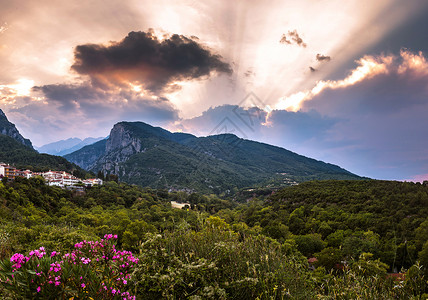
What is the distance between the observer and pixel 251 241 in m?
4.97

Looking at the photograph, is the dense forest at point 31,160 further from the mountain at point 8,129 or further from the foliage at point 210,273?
the foliage at point 210,273

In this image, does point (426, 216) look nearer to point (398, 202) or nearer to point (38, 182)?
point (398, 202)

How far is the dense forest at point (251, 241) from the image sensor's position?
3.45 m

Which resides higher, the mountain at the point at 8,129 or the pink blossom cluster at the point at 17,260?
the mountain at the point at 8,129

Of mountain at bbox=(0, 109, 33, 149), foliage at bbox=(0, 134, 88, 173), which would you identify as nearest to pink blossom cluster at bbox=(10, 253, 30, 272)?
foliage at bbox=(0, 134, 88, 173)

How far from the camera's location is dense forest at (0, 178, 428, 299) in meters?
3.45

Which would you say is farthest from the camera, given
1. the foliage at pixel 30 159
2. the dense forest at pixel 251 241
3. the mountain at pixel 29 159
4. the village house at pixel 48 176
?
the foliage at pixel 30 159

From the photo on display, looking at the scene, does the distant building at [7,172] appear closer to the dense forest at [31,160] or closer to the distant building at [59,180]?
the distant building at [59,180]

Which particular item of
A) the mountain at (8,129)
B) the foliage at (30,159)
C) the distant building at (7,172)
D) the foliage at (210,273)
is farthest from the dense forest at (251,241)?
the mountain at (8,129)

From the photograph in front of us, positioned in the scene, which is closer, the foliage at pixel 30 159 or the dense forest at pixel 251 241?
the dense forest at pixel 251 241

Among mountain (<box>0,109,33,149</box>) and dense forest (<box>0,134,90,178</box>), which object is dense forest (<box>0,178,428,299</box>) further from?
mountain (<box>0,109,33,149</box>)

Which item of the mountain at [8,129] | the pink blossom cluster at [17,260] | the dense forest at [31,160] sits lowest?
the pink blossom cluster at [17,260]

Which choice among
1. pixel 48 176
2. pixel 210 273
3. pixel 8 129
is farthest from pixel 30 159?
pixel 210 273

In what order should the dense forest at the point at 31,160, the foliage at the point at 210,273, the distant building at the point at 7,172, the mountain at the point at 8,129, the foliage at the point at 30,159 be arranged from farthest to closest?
the mountain at the point at 8,129
the foliage at the point at 30,159
the dense forest at the point at 31,160
the distant building at the point at 7,172
the foliage at the point at 210,273
